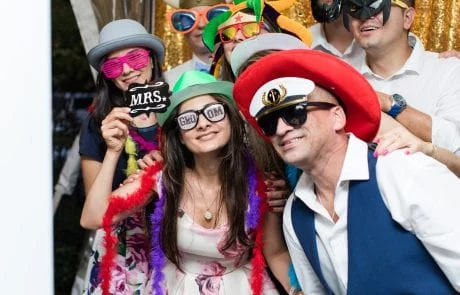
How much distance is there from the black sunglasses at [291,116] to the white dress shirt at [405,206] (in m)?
0.14

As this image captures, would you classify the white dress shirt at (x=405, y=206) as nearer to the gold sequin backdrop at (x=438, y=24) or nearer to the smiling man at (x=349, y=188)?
the smiling man at (x=349, y=188)

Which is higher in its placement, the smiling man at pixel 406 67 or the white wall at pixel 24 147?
the white wall at pixel 24 147

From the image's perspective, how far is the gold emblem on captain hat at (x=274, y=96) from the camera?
1.94 m

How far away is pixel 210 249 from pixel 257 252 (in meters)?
0.15

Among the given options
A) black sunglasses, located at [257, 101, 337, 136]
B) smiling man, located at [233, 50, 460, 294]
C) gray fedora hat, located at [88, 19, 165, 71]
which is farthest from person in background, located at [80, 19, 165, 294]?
black sunglasses, located at [257, 101, 337, 136]

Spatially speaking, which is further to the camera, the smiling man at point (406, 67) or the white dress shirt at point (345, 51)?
the white dress shirt at point (345, 51)

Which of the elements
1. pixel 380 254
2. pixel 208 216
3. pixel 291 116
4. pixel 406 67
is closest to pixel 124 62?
pixel 208 216

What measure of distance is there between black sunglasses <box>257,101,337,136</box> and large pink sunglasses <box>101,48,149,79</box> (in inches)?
31.8

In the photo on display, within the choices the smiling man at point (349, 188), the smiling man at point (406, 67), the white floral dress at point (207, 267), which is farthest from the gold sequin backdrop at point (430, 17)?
the smiling man at point (349, 188)

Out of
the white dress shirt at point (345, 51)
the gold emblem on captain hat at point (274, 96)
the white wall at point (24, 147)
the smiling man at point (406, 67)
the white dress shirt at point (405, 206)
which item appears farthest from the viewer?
the white dress shirt at point (345, 51)

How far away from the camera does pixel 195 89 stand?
93.1 inches

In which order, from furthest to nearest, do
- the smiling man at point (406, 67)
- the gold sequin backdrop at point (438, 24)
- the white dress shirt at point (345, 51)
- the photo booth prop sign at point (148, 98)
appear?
the gold sequin backdrop at point (438, 24) → the white dress shirt at point (345, 51) → the smiling man at point (406, 67) → the photo booth prop sign at point (148, 98)

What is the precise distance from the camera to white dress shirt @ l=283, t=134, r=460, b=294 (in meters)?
1.76

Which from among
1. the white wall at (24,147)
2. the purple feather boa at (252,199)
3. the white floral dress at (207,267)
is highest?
the white wall at (24,147)
